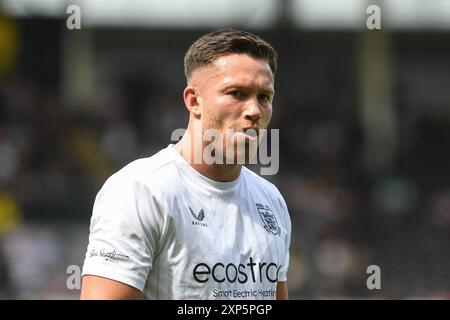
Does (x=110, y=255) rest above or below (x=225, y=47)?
below

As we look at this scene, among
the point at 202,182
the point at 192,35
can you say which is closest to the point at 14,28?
the point at 192,35

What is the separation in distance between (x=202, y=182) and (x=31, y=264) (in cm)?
891

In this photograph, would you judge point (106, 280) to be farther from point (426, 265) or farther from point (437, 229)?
point (437, 229)

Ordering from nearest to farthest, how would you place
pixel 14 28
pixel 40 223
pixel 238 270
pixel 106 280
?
pixel 106 280 < pixel 238 270 < pixel 40 223 < pixel 14 28

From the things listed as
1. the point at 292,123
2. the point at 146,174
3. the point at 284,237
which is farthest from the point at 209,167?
the point at 292,123

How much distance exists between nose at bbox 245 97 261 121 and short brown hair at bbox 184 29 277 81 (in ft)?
0.67

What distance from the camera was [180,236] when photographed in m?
3.64

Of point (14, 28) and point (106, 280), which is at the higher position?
point (14, 28)

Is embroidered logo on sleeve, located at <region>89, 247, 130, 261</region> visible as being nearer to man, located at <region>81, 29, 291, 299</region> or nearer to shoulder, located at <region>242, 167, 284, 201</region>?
man, located at <region>81, 29, 291, 299</region>

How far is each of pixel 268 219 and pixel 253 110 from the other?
56 centimetres

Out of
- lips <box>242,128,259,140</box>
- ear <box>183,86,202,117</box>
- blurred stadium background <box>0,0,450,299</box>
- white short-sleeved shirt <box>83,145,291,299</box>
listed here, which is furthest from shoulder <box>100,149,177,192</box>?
blurred stadium background <box>0,0,450,299</box>

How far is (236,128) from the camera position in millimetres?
3809

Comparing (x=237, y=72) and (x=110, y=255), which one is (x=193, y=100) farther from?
(x=110, y=255)

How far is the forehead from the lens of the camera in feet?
12.4
